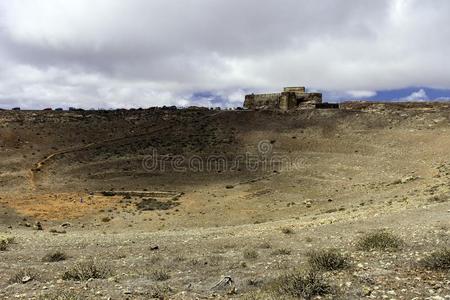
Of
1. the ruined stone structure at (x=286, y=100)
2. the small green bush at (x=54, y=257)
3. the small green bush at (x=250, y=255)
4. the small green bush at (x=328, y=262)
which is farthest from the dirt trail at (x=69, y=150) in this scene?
the small green bush at (x=328, y=262)

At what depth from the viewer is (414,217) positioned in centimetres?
1431

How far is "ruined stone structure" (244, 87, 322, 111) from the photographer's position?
54062 millimetres

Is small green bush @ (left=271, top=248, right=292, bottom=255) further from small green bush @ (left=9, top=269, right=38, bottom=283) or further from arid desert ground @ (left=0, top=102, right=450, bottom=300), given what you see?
small green bush @ (left=9, top=269, right=38, bottom=283)

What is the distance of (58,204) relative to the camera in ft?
94.7

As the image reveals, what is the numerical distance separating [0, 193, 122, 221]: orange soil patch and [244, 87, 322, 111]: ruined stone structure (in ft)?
94.1

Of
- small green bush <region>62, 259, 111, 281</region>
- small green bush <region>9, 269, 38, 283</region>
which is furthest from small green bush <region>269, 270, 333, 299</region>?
small green bush <region>9, 269, 38, 283</region>

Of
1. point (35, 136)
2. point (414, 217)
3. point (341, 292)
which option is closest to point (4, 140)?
point (35, 136)

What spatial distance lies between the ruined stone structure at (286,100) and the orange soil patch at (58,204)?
2870 centimetres

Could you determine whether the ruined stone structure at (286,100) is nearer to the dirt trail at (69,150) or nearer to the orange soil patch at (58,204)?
the dirt trail at (69,150)

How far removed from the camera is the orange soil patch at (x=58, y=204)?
26.0 meters

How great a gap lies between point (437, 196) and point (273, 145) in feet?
81.7

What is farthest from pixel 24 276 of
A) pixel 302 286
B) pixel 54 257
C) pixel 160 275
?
pixel 302 286

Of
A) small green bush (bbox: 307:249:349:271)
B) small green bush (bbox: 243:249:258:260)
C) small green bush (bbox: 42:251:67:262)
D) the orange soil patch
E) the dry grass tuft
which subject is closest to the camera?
the dry grass tuft

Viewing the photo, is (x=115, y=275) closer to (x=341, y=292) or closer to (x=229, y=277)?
(x=229, y=277)
